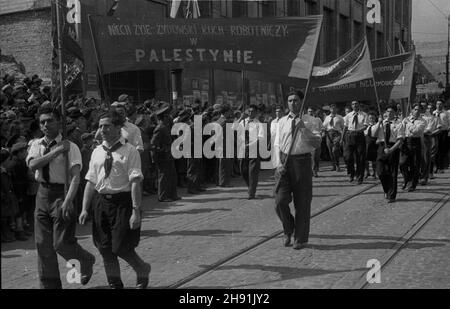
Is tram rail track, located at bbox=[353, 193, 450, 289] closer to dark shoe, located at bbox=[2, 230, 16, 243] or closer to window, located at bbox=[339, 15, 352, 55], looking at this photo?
dark shoe, located at bbox=[2, 230, 16, 243]

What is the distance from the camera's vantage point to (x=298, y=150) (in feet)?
27.0

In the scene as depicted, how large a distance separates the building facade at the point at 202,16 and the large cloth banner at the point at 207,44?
332 millimetres

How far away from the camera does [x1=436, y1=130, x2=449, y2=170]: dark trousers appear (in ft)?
58.0

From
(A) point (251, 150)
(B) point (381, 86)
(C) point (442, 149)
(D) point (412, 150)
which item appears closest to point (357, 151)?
(B) point (381, 86)

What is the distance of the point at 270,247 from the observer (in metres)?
8.21

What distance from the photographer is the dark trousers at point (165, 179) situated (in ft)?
40.8

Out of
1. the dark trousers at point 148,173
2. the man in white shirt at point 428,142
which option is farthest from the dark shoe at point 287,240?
the man in white shirt at point 428,142

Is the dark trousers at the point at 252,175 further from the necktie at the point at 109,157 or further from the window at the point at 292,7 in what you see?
the window at the point at 292,7

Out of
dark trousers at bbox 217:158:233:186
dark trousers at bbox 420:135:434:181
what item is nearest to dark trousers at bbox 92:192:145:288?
dark trousers at bbox 217:158:233:186

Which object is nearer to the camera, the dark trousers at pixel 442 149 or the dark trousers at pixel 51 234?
the dark trousers at pixel 51 234

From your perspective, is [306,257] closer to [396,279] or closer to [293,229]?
[293,229]

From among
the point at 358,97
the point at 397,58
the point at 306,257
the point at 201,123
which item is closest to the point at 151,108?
the point at 201,123

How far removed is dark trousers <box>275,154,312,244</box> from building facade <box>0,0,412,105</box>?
1591mm
